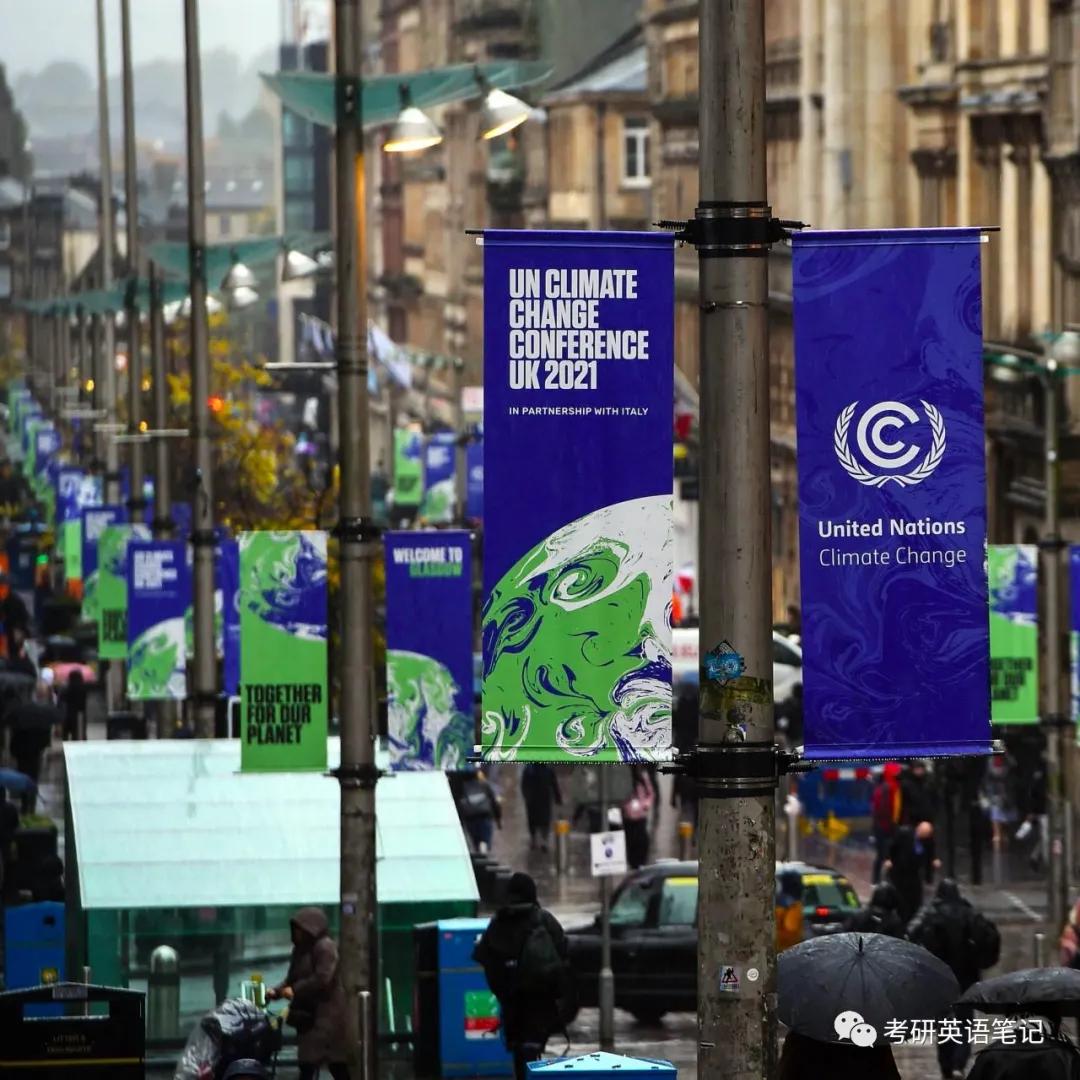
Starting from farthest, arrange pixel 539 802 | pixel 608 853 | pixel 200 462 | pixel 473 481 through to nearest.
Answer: pixel 473 481 < pixel 539 802 < pixel 200 462 < pixel 608 853

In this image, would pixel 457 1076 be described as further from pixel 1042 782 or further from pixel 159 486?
pixel 159 486

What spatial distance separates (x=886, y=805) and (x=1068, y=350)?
7573 millimetres

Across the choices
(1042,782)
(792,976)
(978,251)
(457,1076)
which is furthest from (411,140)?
(1042,782)

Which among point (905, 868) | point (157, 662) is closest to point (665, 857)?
point (157, 662)

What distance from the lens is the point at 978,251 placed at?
39.1 ft

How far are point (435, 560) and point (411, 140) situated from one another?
327cm

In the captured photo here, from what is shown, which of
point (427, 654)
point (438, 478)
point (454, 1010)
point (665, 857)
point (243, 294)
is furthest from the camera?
point (438, 478)

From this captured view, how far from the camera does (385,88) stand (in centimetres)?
2480

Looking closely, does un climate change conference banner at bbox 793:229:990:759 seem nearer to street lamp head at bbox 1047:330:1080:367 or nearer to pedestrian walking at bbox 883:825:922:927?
pedestrian walking at bbox 883:825:922:927

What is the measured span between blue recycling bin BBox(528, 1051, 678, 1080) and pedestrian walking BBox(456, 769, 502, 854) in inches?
927

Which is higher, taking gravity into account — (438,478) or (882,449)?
(882,449)

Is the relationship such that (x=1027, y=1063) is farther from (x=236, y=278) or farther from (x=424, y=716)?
(x=236, y=278)

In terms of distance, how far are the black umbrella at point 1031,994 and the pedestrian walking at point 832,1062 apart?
2.49 feet

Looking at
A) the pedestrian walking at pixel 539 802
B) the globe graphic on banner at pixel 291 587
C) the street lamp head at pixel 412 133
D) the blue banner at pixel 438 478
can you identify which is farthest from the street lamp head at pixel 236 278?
the blue banner at pixel 438 478
